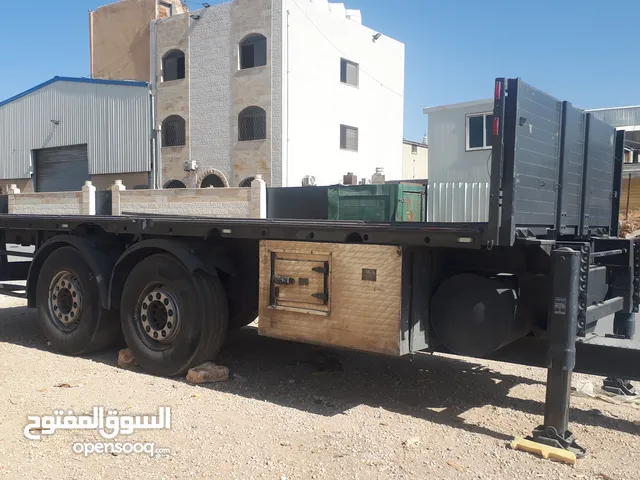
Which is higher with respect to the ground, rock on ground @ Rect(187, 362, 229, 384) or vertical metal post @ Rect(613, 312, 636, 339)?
vertical metal post @ Rect(613, 312, 636, 339)

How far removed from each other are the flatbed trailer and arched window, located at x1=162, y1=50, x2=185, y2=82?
28.8 metres

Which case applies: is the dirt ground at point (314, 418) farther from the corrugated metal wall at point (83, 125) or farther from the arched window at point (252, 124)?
the corrugated metal wall at point (83, 125)

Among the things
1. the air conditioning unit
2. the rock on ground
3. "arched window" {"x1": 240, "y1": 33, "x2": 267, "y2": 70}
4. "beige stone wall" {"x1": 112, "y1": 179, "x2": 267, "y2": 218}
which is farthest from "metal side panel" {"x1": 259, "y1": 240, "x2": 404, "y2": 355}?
"arched window" {"x1": 240, "y1": 33, "x2": 267, "y2": 70}

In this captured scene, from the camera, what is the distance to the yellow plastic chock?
4.08 metres

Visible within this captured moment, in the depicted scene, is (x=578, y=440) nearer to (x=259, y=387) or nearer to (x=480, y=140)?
(x=259, y=387)

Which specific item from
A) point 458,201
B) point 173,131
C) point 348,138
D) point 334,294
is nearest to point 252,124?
point 173,131

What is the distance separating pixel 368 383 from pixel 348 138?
96.3ft

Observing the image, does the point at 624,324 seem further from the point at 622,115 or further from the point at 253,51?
the point at 622,115

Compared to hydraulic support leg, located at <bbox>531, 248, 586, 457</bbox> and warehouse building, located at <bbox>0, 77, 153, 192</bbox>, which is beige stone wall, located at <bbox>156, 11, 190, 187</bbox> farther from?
hydraulic support leg, located at <bbox>531, 248, 586, 457</bbox>

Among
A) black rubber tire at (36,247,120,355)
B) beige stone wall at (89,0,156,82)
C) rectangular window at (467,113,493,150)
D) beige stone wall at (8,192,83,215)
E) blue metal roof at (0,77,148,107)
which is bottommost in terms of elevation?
black rubber tire at (36,247,120,355)

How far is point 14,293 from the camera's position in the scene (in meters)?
8.26

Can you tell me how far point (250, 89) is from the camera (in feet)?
101

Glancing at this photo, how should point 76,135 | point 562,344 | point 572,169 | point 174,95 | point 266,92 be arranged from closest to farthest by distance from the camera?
point 562,344 → point 572,169 → point 266,92 → point 174,95 → point 76,135

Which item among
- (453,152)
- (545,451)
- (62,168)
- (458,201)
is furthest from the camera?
(62,168)
